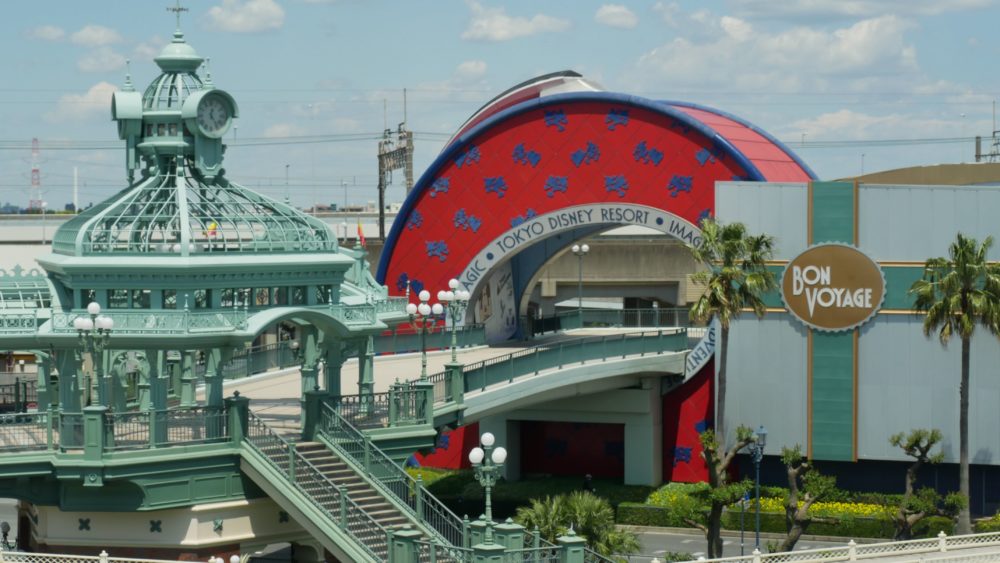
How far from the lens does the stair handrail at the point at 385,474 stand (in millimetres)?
37125

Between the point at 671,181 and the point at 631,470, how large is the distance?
9268 mm

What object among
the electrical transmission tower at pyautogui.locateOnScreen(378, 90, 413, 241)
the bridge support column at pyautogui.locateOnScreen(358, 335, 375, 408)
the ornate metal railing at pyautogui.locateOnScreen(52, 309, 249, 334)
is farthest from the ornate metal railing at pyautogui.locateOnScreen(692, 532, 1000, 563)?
the electrical transmission tower at pyautogui.locateOnScreen(378, 90, 413, 241)

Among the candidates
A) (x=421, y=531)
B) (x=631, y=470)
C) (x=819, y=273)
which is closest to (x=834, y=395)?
(x=819, y=273)

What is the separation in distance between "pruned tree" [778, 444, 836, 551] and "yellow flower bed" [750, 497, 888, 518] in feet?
1.21

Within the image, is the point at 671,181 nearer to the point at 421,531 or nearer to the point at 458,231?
the point at 458,231

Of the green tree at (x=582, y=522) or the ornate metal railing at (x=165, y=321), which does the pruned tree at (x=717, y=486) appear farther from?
the ornate metal railing at (x=165, y=321)

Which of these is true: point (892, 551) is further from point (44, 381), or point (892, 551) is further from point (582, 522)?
point (44, 381)

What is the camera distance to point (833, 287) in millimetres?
54375

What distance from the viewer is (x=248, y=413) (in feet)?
127

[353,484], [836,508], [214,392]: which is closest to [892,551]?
[836,508]

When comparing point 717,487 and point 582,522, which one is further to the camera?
point 717,487

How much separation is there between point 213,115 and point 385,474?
8801 mm

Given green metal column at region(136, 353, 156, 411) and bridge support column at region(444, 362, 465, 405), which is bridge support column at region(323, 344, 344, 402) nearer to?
bridge support column at region(444, 362, 465, 405)

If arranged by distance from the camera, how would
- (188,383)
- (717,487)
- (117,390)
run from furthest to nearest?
(717,487), (188,383), (117,390)
